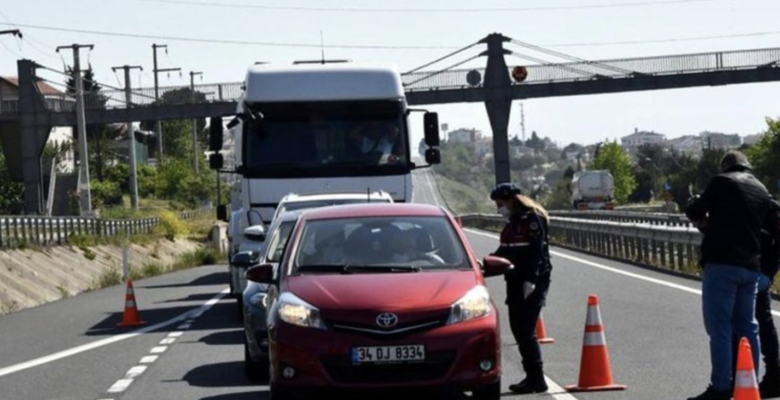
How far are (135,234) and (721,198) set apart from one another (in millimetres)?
45756

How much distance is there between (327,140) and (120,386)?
9146 millimetres

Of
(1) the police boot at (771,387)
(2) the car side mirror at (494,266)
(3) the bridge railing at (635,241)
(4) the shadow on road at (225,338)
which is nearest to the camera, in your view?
(1) the police boot at (771,387)

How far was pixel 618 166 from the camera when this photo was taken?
17500 centimetres

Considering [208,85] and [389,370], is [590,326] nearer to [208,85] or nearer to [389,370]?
[389,370]

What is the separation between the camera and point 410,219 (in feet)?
40.9

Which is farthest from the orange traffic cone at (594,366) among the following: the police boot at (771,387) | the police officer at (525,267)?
the police boot at (771,387)

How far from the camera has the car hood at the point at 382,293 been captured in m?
10.9

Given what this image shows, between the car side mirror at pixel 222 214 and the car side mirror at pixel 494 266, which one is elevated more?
the car side mirror at pixel 494 266

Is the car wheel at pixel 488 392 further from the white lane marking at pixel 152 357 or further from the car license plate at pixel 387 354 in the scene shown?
the white lane marking at pixel 152 357

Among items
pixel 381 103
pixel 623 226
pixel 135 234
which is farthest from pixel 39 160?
pixel 381 103

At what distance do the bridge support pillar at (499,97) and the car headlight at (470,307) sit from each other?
56.0m

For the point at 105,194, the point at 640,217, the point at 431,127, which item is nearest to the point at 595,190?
the point at 105,194

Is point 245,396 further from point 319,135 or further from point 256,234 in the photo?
point 319,135

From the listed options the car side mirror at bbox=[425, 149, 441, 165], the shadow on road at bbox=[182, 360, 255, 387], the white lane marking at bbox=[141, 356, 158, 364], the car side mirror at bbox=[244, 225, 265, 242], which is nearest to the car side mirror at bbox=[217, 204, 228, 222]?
the car side mirror at bbox=[425, 149, 441, 165]
